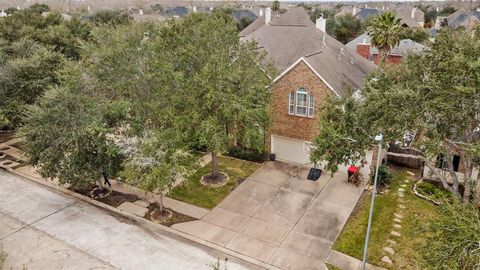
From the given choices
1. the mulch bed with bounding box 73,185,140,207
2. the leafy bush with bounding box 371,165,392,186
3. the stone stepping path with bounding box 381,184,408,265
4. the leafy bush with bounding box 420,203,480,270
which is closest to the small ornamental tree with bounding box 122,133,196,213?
the mulch bed with bounding box 73,185,140,207

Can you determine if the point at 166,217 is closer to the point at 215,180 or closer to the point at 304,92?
the point at 215,180

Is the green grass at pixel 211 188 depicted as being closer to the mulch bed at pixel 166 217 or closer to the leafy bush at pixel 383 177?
the mulch bed at pixel 166 217

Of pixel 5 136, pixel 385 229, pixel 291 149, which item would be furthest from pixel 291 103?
pixel 5 136

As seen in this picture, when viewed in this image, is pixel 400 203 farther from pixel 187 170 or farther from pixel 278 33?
pixel 278 33

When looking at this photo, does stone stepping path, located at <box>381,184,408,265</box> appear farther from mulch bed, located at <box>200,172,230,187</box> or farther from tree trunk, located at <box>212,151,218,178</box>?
tree trunk, located at <box>212,151,218,178</box>

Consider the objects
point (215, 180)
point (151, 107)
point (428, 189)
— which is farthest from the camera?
point (215, 180)

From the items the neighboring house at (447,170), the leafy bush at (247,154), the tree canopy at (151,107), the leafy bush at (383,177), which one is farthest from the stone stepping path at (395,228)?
the leafy bush at (247,154)
